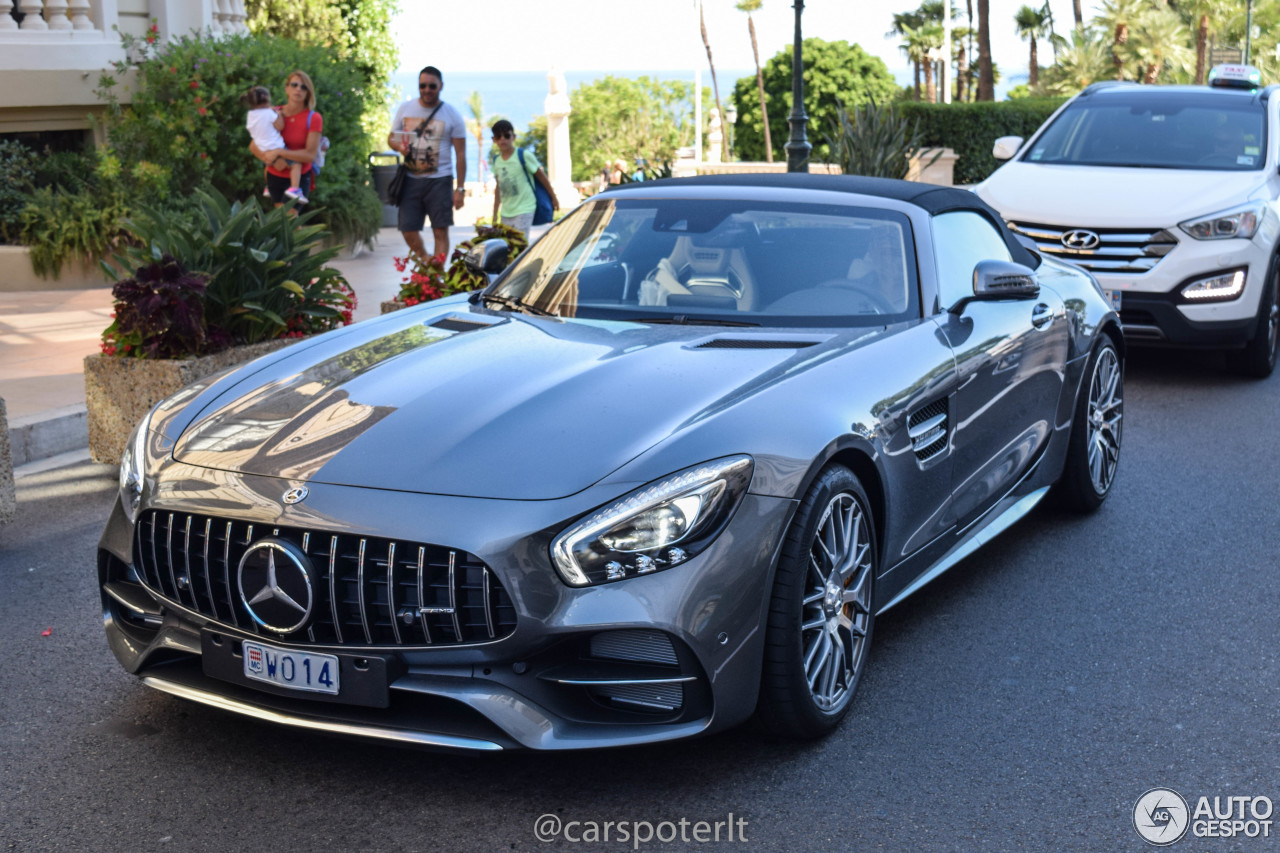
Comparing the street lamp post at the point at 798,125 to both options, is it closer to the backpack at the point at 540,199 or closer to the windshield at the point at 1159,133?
the backpack at the point at 540,199

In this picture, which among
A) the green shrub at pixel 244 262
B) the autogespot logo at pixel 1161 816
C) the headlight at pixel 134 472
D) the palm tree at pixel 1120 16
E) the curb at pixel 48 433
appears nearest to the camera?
the autogespot logo at pixel 1161 816

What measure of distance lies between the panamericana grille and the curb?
4309mm

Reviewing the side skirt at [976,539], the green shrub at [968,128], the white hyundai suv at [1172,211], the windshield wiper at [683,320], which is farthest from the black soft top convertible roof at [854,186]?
the green shrub at [968,128]

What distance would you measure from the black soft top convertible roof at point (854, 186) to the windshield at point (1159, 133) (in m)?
4.88

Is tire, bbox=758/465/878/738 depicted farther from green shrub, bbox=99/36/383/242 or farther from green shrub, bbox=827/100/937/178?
green shrub, bbox=827/100/937/178

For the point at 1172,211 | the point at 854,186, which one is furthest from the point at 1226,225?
the point at 854,186

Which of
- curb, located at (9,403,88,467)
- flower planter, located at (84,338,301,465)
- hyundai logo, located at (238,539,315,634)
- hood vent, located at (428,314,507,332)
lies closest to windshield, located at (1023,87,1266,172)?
flower planter, located at (84,338,301,465)

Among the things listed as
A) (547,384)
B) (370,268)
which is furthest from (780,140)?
(547,384)

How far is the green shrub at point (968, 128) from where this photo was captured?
81.4 feet

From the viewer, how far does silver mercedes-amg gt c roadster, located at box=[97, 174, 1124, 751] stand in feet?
10.5

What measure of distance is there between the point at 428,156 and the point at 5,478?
22.3 feet

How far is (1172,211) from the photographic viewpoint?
29.2ft

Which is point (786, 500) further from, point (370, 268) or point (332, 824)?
point (370, 268)

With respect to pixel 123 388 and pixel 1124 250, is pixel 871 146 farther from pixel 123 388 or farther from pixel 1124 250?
pixel 123 388
